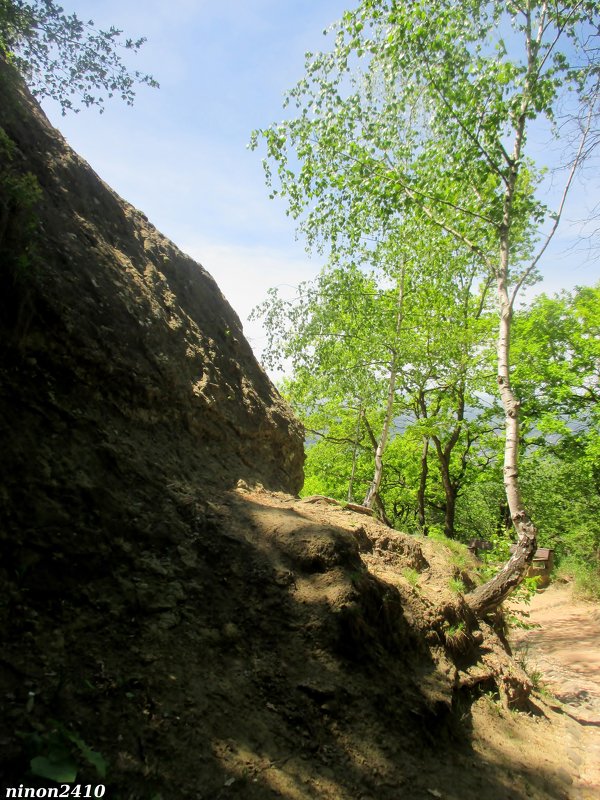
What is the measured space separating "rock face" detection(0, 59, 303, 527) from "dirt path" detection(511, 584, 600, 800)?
4760 millimetres

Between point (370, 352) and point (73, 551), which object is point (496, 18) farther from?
point (73, 551)

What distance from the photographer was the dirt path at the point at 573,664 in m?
5.51

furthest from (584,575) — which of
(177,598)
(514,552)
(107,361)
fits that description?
(107,361)

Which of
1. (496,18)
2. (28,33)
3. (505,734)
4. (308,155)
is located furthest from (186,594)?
(496,18)

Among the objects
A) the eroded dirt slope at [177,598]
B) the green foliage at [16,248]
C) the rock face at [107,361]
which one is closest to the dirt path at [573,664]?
the eroded dirt slope at [177,598]

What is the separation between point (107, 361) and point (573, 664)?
10.3m

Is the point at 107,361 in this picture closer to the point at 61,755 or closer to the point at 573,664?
the point at 61,755

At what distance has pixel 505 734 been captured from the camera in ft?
17.8

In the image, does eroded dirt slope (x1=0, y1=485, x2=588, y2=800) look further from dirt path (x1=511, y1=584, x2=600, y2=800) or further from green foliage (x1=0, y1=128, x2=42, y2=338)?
green foliage (x1=0, y1=128, x2=42, y2=338)

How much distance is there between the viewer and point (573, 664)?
998cm

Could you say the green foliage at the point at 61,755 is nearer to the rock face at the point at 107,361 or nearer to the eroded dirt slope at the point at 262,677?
the eroded dirt slope at the point at 262,677

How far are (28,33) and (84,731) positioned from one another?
26.9 ft

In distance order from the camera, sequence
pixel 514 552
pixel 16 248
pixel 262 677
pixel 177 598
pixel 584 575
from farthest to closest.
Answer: pixel 584 575 < pixel 514 552 < pixel 16 248 < pixel 177 598 < pixel 262 677

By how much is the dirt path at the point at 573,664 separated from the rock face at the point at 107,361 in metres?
4.76
